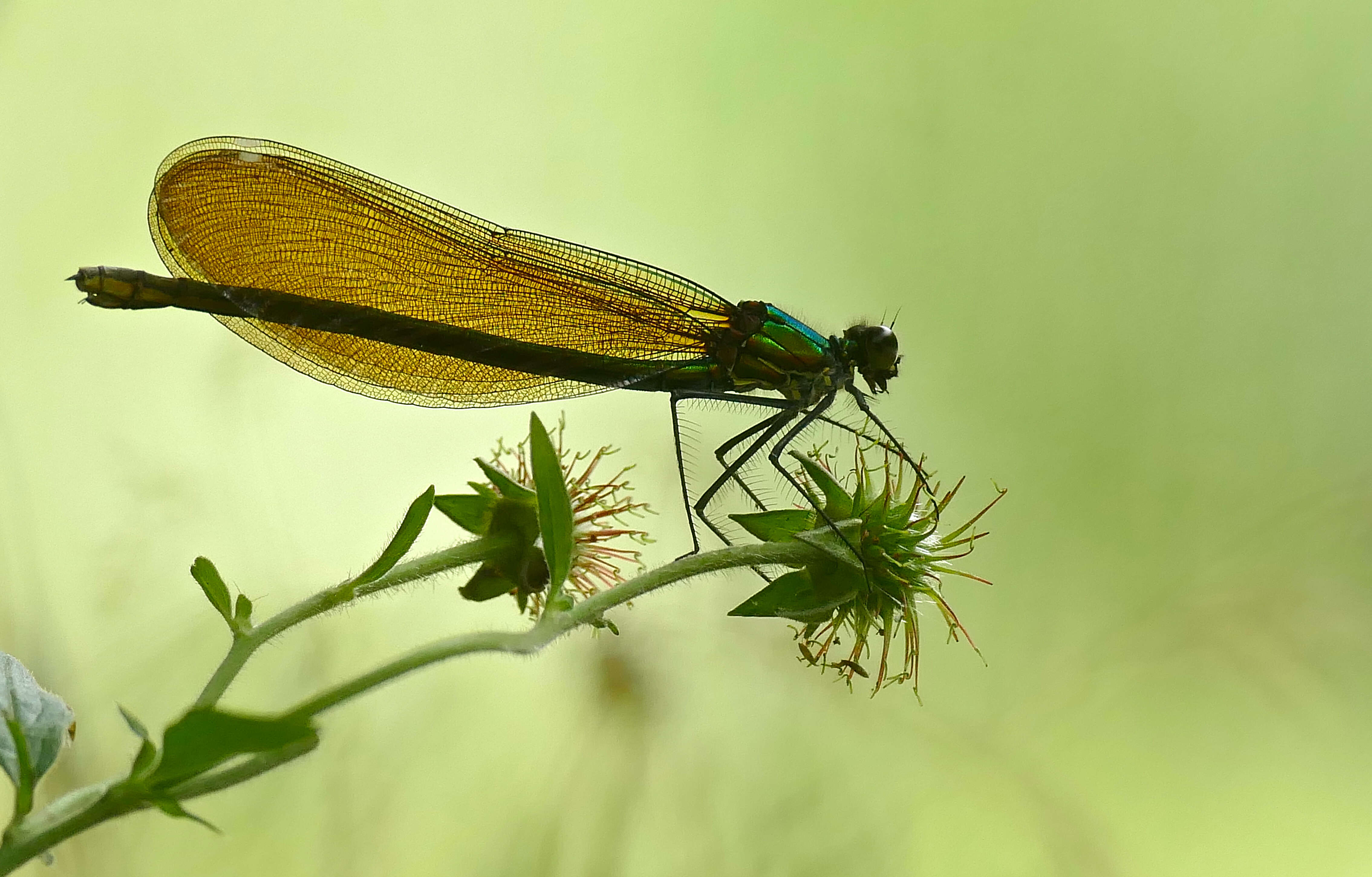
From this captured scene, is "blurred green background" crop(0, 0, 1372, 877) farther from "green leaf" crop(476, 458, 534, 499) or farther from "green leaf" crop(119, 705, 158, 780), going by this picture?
"green leaf" crop(119, 705, 158, 780)

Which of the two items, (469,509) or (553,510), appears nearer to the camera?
(553,510)

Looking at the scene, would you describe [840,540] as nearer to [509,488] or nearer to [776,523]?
[776,523]

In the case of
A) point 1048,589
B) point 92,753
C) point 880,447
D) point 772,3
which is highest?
point 772,3

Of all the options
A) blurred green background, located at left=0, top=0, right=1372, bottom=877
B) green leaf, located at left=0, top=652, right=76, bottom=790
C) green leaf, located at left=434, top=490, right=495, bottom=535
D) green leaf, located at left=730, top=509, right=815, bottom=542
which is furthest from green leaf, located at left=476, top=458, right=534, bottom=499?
blurred green background, located at left=0, top=0, right=1372, bottom=877

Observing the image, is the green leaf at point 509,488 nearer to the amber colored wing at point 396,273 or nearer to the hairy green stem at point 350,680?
the hairy green stem at point 350,680

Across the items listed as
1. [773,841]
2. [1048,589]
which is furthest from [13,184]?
[1048,589]

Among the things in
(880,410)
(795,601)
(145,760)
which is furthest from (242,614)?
(880,410)

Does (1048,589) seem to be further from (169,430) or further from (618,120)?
(169,430)
